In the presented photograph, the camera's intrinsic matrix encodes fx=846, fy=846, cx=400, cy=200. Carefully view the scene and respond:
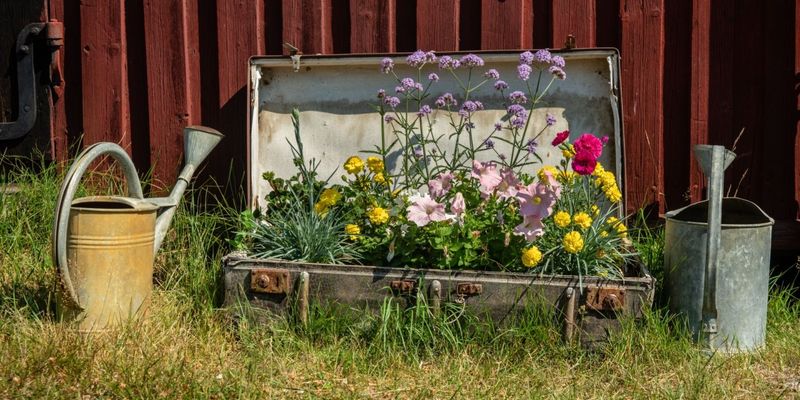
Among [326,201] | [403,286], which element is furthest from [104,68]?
[403,286]

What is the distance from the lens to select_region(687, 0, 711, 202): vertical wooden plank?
4262 millimetres

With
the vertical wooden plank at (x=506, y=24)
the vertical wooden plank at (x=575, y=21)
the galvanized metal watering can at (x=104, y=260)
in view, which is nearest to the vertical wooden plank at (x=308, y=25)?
the vertical wooden plank at (x=506, y=24)

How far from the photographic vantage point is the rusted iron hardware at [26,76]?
15.2ft

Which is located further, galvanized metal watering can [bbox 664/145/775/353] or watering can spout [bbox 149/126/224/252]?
watering can spout [bbox 149/126/224/252]

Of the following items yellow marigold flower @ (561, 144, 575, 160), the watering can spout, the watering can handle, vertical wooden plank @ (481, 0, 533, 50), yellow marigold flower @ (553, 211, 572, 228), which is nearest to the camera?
the watering can handle

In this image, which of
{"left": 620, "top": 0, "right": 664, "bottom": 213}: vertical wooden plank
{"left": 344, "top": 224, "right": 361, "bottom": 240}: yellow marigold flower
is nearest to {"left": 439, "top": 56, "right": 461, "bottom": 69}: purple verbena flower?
{"left": 344, "top": 224, "right": 361, "bottom": 240}: yellow marigold flower

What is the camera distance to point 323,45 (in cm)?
452

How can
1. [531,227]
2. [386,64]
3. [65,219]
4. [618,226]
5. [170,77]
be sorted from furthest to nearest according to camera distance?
[170,77] → [386,64] → [618,226] → [531,227] → [65,219]

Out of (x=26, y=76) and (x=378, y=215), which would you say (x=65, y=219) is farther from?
(x=26, y=76)

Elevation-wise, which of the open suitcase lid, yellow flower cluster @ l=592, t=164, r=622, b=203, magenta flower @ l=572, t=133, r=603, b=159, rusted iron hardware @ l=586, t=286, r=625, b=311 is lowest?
rusted iron hardware @ l=586, t=286, r=625, b=311

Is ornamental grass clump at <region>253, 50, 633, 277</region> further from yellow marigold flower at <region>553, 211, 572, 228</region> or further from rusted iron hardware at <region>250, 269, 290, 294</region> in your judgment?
rusted iron hardware at <region>250, 269, 290, 294</region>

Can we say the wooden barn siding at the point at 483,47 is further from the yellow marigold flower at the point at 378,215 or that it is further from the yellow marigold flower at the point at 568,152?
the yellow marigold flower at the point at 378,215

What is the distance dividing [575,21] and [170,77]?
7.17 feet

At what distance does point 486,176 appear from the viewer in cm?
356
